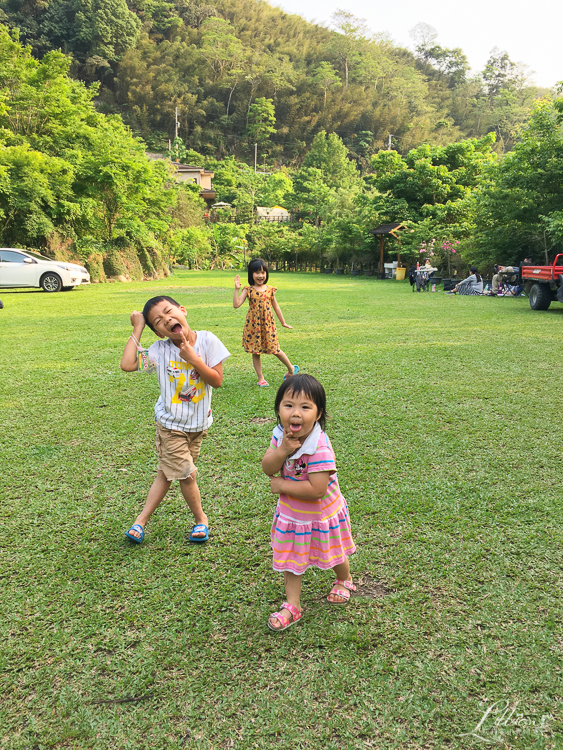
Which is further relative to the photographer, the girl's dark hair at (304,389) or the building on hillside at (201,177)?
the building on hillside at (201,177)

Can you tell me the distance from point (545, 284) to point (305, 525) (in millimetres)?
12278

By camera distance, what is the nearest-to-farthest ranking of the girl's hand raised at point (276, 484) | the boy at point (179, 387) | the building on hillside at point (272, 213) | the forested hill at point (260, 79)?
the girl's hand raised at point (276, 484) → the boy at point (179, 387) → the building on hillside at point (272, 213) → the forested hill at point (260, 79)

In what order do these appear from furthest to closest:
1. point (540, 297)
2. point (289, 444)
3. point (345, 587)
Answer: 1. point (540, 297)
2. point (345, 587)
3. point (289, 444)

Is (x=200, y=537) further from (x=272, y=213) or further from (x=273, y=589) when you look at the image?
(x=272, y=213)

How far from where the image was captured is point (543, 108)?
52.0ft

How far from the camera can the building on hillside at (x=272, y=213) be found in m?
52.5

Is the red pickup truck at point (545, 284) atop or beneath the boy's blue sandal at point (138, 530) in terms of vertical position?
atop

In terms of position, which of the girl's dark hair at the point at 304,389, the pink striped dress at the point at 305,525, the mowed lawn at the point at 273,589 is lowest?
the mowed lawn at the point at 273,589

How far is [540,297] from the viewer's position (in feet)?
41.6

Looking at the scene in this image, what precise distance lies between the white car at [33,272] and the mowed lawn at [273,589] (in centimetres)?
1252

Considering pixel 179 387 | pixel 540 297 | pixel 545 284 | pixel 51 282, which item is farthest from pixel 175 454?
pixel 51 282

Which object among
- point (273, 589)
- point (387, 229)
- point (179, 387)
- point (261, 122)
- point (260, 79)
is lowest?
point (273, 589)

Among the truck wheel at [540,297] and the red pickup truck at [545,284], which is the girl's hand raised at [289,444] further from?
the truck wheel at [540,297]

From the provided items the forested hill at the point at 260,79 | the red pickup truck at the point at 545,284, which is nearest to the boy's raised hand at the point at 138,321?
the red pickup truck at the point at 545,284
